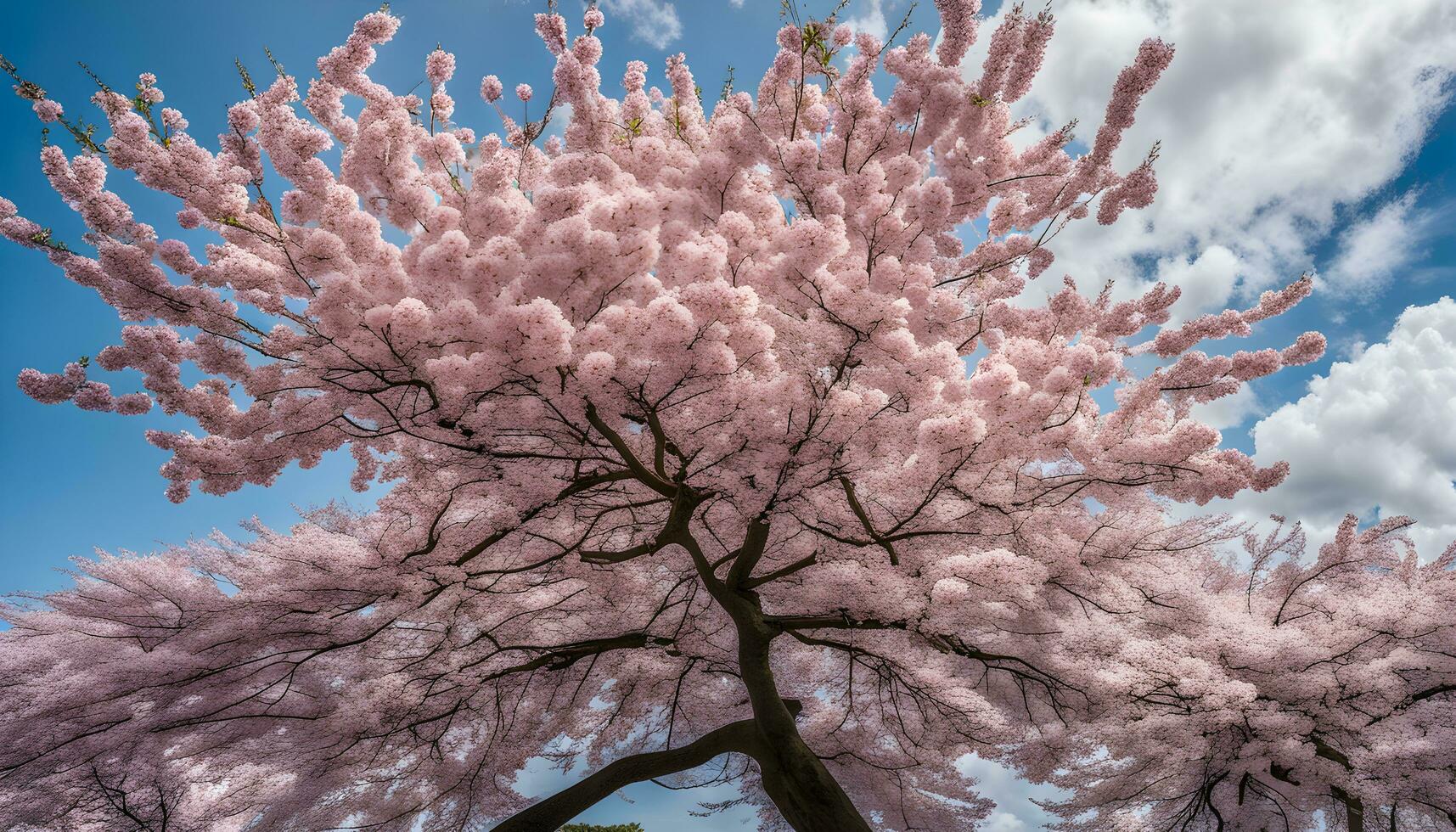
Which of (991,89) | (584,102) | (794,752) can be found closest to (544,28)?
(584,102)

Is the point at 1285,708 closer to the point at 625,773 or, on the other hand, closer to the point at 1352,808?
the point at 1352,808

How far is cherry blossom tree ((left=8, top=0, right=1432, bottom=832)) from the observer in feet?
16.6

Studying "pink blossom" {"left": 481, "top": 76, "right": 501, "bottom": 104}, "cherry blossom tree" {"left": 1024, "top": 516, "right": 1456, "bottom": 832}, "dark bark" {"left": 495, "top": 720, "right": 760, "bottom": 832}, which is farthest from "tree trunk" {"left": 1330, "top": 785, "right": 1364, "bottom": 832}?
"pink blossom" {"left": 481, "top": 76, "right": 501, "bottom": 104}

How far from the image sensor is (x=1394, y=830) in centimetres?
812

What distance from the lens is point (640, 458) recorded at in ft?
22.0

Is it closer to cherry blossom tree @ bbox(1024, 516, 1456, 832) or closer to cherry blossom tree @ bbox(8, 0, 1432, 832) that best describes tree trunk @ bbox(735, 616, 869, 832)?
cherry blossom tree @ bbox(8, 0, 1432, 832)

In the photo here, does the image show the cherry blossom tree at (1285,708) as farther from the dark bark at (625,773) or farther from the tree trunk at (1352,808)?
the dark bark at (625,773)

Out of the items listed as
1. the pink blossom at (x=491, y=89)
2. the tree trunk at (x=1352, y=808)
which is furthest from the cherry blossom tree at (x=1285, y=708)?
the pink blossom at (x=491, y=89)

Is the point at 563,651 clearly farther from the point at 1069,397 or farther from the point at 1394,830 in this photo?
the point at 1394,830

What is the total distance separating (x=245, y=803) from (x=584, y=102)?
932cm

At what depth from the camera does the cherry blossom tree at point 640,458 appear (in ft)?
16.6

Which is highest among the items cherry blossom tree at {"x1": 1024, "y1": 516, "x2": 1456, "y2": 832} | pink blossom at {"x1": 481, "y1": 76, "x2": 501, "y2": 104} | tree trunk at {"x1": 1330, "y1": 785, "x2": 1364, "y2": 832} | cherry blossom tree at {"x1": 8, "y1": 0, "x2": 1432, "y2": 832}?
pink blossom at {"x1": 481, "y1": 76, "x2": 501, "y2": 104}

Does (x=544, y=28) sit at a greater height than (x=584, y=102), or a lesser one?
greater

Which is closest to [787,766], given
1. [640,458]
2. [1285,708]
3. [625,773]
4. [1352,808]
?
[625,773]
